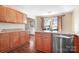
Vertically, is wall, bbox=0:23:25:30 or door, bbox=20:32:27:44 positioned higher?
wall, bbox=0:23:25:30

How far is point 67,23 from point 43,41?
678 mm

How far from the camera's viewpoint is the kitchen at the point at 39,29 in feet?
7.33

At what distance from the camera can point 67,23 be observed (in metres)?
2.27

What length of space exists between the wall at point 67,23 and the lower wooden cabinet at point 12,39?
2.72 feet

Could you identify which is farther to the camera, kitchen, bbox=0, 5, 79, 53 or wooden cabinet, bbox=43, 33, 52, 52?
wooden cabinet, bbox=43, 33, 52, 52

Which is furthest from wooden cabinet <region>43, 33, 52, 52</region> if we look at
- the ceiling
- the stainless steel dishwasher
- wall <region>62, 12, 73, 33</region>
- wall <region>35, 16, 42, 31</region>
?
the ceiling

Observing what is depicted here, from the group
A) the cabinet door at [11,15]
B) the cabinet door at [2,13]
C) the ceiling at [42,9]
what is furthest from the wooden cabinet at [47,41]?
the cabinet door at [2,13]

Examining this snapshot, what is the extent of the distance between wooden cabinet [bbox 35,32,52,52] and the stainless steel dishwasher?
118 mm

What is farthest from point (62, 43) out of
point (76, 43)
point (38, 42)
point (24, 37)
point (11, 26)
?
point (11, 26)

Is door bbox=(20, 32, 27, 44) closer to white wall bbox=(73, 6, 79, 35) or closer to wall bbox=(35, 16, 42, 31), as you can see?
wall bbox=(35, 16, 42, 31)

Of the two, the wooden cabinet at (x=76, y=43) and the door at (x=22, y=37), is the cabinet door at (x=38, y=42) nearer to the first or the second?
the door at (x=22, y=37)

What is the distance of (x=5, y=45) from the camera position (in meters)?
2.37

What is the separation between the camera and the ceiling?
7.23ft
